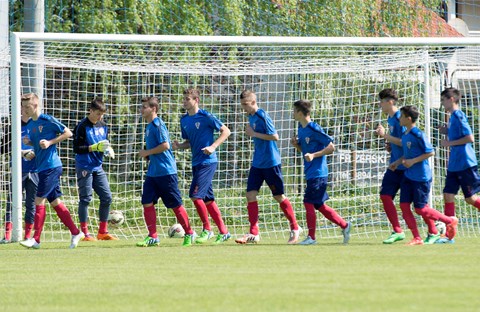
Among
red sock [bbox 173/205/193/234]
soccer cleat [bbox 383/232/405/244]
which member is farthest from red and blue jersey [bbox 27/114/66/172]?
soccer cleat [bbox 383/232/405/244]

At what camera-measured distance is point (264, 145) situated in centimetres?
1297

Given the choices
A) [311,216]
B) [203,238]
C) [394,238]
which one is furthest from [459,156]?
[203,238]

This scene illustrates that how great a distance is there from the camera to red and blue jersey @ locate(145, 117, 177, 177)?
41.2 ft

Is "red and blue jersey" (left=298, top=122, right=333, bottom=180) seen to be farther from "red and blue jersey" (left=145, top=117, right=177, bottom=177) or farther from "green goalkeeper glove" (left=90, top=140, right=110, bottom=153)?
"green goalkeeper glove" (left=90, top=140, right=110, bottom=153)

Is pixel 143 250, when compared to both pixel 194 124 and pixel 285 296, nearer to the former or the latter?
pixel 194 124

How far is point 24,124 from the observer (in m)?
13.9

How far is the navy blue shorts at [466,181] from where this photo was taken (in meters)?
12.4

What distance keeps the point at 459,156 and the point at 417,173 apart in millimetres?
706

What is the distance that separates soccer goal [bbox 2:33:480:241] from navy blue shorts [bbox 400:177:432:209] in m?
2.95

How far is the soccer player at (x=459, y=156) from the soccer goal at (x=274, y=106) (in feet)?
9.06

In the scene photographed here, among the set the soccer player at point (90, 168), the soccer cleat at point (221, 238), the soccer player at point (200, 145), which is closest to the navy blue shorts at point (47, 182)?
the soccer player at point (90, 168)

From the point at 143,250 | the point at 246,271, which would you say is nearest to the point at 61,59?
the point at 143,250

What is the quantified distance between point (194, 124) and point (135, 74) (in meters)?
4.79

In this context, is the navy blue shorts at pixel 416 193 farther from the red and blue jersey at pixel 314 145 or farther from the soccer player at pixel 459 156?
the red and blue jersey at pixel 314 145
